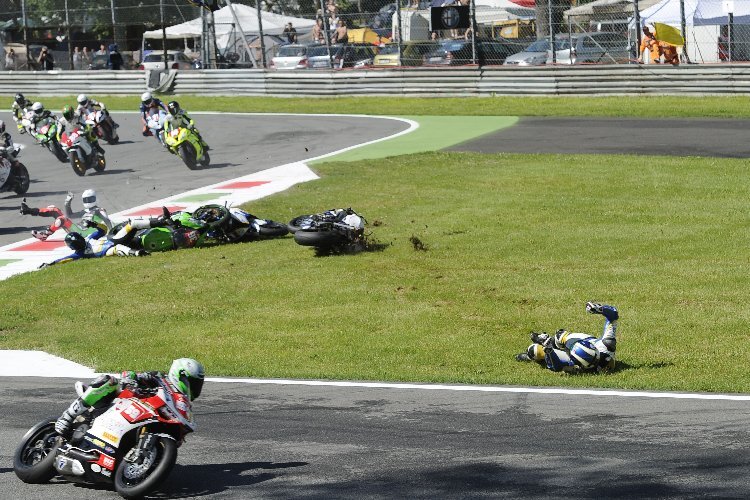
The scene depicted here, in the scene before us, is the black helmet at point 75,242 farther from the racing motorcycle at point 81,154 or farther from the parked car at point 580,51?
the parked car at point 580,51

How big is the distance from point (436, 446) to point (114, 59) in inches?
1470

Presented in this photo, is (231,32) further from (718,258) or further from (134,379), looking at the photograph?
(134,379)

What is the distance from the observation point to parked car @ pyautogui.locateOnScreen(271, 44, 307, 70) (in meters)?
38.8

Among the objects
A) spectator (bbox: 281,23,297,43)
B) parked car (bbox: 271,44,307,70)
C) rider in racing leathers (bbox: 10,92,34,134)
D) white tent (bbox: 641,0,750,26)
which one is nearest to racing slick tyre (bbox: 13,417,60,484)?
rider in racing leathers (bbox: 10,92,34,134)

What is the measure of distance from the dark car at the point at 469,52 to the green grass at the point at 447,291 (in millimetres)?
13822

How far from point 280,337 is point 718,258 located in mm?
6077

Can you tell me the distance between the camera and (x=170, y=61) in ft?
153

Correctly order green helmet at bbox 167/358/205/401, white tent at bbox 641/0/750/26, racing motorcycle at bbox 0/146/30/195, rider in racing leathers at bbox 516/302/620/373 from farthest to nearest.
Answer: white tent at bbox 641/0/750/26 → racing motorcycle at bbox 0/146/30/195 → rider in racing leathers at bbox 516/302/620/373 → green helmet at bbox 167/358/205/401

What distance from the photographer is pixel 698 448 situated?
7.95 m

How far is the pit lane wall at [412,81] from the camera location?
31.5m

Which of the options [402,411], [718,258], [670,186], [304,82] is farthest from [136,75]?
[402,411]

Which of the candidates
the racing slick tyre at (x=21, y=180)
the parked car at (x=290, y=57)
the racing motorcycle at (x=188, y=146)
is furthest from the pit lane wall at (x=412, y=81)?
the racing slick tyre at (x=21, y=180)

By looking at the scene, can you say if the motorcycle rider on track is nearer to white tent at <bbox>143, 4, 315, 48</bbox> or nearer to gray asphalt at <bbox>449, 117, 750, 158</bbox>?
gray asphalt at <bbox>449, 117, 750, 158</bbox>

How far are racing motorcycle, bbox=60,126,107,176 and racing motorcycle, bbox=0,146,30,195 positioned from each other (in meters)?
2.03
